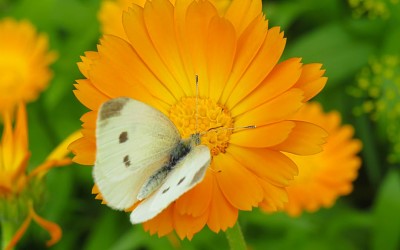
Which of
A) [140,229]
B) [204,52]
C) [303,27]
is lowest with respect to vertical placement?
[140,229]

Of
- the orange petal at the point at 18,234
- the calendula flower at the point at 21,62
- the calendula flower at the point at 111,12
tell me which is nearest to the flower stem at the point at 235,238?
the orange petal at the point at 18,234

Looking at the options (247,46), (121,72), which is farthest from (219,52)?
(121,72)

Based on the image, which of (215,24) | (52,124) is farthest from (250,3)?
(52,124)

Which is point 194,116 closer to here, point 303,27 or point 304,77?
point 304,77

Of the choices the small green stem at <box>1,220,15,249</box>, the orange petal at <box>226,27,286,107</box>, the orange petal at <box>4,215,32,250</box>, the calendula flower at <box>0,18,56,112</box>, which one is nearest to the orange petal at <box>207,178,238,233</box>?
the orange petal at <box>226,27,286,107</box>

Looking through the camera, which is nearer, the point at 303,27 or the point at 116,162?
the point at 116,162

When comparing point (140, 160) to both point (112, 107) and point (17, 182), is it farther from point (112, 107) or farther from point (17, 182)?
point (17, 182)

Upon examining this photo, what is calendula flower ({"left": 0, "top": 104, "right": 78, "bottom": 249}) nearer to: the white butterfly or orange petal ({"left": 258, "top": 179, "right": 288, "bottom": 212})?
the white butterfly
